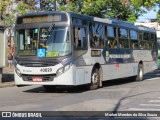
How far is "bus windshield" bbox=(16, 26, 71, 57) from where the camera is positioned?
16.2 meters

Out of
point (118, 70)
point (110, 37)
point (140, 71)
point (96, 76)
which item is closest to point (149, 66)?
point (140, 71)

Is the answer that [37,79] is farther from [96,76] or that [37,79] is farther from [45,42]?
[96,76]

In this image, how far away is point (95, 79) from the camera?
18.2 m

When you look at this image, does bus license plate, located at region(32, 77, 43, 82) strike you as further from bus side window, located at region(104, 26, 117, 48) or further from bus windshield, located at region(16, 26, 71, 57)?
bus side window, located at region(104, 26, 117, 48)

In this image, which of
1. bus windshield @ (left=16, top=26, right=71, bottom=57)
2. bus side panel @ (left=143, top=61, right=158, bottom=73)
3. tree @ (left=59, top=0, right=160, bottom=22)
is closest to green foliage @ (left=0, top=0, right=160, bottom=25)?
tree @ (left=59, top=0, right=160, bottom=22)

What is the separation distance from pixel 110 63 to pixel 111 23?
1901 mm

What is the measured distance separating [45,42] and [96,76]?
3.01 meters

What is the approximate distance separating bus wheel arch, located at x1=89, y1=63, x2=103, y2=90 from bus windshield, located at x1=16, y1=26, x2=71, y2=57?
A: 2294 mm

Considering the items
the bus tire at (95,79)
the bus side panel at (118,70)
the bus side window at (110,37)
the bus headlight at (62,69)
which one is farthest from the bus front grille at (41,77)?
the bus side window at (110,37)

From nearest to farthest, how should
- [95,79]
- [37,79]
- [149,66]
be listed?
1. [37,79]
2. [95,79]
3. [149,66]

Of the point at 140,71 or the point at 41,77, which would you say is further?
the point at 140,71

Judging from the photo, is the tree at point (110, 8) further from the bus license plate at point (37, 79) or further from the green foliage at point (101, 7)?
the bus license plate at point (37, 79)

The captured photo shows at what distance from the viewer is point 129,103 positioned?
13266 mm

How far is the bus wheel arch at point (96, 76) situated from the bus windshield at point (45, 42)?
2294mm
